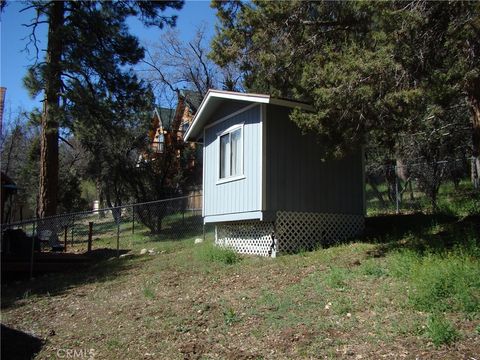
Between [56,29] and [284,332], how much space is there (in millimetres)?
13773

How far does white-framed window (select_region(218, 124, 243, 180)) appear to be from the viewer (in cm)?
1208

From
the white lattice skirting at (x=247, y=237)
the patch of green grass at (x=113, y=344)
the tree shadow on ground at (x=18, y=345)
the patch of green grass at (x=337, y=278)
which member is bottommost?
the tree shadow on ground at (x=18, y=345)

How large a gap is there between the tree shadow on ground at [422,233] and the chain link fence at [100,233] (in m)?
6.16

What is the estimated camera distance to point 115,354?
6332 mm

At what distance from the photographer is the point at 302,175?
1162cm

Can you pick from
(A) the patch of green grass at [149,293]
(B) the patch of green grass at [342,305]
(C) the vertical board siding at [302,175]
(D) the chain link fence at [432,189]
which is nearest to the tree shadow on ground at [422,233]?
(D) the chain link fence at [432,189]

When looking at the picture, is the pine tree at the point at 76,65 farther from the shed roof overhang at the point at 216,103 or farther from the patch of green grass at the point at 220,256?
the patch of green grass at the point at 220,256

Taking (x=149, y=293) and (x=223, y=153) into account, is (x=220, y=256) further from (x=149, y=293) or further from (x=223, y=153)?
(x=223, y=153)

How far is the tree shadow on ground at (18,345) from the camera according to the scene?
6879mm

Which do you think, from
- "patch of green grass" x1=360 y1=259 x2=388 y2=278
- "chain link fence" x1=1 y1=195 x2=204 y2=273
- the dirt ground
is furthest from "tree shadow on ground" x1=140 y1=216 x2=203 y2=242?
"patch of green grass" x1=360 y1=259 x2=388 y2=278

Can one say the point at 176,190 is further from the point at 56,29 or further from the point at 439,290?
the point at 439,290

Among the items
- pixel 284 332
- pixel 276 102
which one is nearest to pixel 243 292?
pixel 284 332

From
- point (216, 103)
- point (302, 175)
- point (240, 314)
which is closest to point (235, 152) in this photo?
point (216, 103)

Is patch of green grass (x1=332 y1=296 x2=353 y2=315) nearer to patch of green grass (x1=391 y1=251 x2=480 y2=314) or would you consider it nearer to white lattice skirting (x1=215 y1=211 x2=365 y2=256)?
patch of green grass (x1=391 y1=251 x2=480 y2=314)
